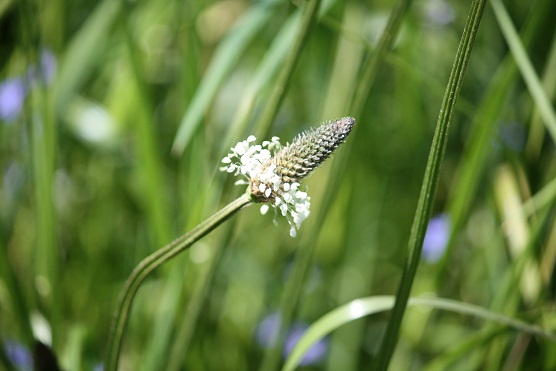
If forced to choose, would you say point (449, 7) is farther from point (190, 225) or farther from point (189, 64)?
point (190, 225)

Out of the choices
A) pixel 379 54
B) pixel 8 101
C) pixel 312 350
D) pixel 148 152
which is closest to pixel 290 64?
pixel 379 54

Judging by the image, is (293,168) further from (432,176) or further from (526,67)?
(526,67)

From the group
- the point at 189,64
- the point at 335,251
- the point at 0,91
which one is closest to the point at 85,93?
the point at 0,91

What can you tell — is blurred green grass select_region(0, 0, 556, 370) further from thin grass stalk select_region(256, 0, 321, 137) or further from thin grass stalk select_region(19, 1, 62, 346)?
thin grass stalk select_region(256, 0, 321, 137)

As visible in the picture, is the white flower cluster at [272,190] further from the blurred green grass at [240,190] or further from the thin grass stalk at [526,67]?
the thin grass stalk at [526,67]

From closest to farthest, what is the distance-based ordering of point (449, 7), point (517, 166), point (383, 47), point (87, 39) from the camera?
point (383, 47), point (517, 166), point (87, 39), point (449, 7)

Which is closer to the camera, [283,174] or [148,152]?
[283,174]
